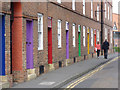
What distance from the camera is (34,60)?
14.8 meters

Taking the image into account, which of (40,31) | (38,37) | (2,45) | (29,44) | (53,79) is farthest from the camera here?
(40,31)

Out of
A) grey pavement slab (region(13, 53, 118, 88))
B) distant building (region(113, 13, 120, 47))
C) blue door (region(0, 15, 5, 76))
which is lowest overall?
grey pavement slab (region(13, 53, 118, 88))

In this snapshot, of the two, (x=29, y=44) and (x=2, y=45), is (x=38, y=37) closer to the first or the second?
(x=29, y=44)

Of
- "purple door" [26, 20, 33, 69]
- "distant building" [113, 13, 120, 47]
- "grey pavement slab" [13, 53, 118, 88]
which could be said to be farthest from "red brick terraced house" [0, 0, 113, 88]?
"distant building" [113, 13, 120, 47]

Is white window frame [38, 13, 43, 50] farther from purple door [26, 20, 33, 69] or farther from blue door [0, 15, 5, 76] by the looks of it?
blue door [0, 15, 5, 76]

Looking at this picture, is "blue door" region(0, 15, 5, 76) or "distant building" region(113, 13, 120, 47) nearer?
"blue door" region(0, 15, 5, 76)

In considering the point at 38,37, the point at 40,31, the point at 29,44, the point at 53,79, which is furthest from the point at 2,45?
the point at 40,31

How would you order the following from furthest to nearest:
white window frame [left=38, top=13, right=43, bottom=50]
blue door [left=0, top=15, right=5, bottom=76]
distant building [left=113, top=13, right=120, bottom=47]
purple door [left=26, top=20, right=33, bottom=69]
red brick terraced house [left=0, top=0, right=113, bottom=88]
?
distant building [left=113, top=13, right=120, bottom=47], white window frame [left=38, top=13, right=43, bottom=50], purple door [left=26, top=20, right=33, bottom=69], red brick terraced house [left=0, top=0, right=113, bottom=88], blue door [left=0, top=15, right=5, bottom=76]

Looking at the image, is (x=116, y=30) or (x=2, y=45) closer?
(x=2, y=45)

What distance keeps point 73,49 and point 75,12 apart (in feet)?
10.0

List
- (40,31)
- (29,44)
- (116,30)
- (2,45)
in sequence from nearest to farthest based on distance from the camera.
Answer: (2,45), (29,44), (40,31), (116,30)

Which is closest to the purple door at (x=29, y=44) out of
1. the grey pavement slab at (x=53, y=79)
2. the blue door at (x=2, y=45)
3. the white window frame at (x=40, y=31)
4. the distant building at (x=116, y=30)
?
the grey pavement slab at (x=53, y=79)

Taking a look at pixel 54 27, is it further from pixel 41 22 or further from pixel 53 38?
pixel 41 22

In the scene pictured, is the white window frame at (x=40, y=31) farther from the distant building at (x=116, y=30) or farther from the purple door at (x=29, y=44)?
the distant building at (x=116, y=30)
